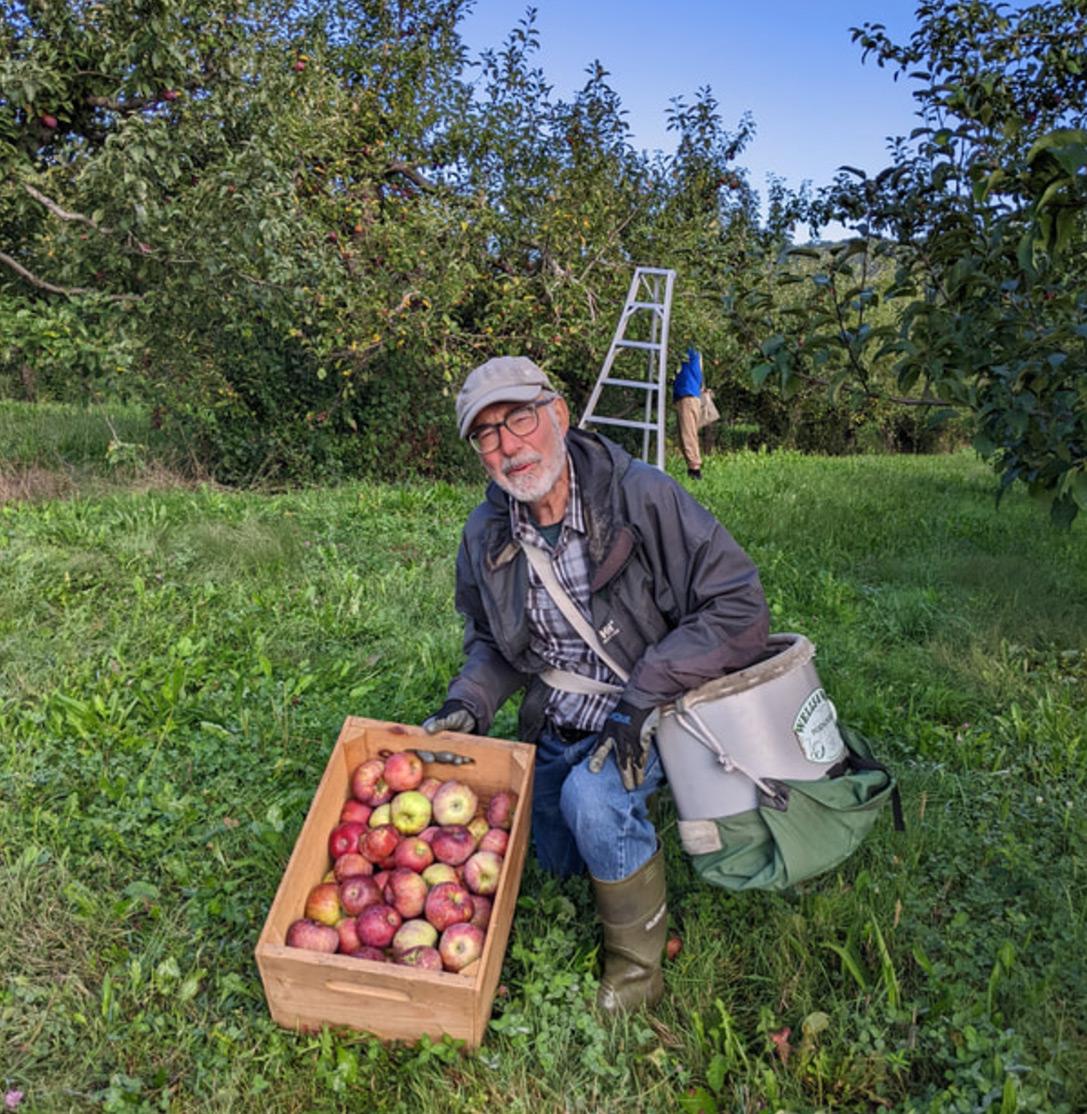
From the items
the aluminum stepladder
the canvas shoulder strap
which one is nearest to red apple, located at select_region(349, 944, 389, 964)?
the canvas shoulder strap

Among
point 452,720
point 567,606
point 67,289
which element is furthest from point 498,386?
point 67,289

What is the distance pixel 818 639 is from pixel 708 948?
2.44 metres

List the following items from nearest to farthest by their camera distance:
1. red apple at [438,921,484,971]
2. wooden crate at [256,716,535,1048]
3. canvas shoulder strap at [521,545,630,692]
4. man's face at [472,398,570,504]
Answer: wooden crate at [256,716,535,1048] → red apple at [438,921,484,971] → man's face at [472,398,570,504] → canvas shoulder strap at [521,545,630,692]

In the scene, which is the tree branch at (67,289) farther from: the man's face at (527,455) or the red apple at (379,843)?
the red apple at (379,843)

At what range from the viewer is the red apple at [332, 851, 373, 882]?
94.6 inches

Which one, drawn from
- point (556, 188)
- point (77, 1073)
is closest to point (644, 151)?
point (556, 188)

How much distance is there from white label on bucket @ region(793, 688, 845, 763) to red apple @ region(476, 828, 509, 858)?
0.85 m

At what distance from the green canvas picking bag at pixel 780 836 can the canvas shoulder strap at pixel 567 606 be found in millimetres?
458

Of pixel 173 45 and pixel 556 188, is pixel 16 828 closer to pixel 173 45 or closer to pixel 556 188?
pixel 173 45

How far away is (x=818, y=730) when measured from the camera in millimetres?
2275

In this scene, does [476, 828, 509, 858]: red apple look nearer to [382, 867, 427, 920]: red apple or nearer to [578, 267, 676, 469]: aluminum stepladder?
[382, 867, 427, 920]: red apple

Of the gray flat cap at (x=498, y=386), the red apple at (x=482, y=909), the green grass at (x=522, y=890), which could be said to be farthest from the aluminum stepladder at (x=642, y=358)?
the red apple at (x=482, y=909)

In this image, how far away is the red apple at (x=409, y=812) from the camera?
248 centimetres

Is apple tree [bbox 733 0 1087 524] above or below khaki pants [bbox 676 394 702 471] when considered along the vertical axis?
above
